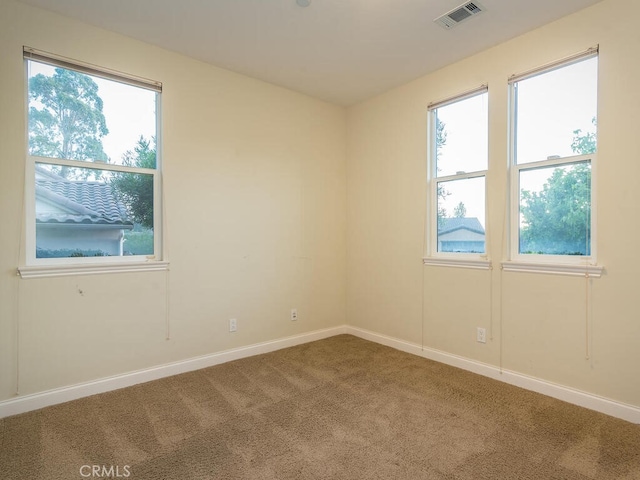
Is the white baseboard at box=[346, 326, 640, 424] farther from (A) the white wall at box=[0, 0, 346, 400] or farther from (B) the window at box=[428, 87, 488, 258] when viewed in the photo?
(A) the white wall at box=[0, 0, 346, 400]

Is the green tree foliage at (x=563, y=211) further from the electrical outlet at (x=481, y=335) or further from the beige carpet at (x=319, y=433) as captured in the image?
the beige carpet at (x=319, y=433)

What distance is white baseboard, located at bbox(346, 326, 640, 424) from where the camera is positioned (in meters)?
2.28

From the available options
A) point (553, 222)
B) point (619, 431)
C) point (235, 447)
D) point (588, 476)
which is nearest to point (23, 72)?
point (235, 447)

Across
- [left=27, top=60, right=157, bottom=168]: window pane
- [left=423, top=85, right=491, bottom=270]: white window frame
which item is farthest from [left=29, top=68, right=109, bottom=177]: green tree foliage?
[left=423, top=85, right=491, bottom=270]: white window frame

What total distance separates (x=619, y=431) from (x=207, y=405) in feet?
8.90

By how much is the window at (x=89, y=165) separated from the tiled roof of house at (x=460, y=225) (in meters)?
2.71

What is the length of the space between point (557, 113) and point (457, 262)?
143 centimetres

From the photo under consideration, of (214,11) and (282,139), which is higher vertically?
(214,11)

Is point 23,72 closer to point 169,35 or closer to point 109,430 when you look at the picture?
point 169,35

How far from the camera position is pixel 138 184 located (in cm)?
292

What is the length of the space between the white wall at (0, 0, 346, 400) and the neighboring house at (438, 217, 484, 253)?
134cm

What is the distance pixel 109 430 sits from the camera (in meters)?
2.15

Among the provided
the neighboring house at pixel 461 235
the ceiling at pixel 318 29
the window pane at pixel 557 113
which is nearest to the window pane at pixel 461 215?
the neighboring house at pixel 461 235

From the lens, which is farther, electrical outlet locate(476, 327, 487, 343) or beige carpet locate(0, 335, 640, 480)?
electrical outlet locate(476, 327, 487, 343)
